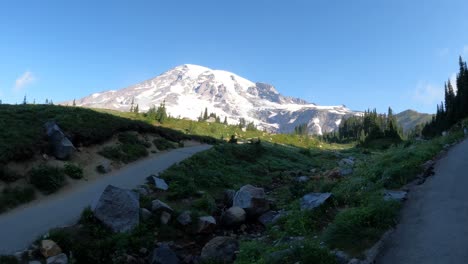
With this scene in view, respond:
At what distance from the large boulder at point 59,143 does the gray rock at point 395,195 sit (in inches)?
629

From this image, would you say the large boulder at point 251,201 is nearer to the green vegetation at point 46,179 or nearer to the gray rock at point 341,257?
the gray rock at point 341,257

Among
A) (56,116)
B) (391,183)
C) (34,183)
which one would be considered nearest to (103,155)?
(56,116)

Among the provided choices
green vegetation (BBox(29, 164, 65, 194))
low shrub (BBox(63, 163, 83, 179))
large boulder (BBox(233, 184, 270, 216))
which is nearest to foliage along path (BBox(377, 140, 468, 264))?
large boulder (BBox(233, 184, 270, 216))

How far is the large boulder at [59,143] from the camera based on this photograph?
1906 cm

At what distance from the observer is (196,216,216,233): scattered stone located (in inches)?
557

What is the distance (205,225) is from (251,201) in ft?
9.14

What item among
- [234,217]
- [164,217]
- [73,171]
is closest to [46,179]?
[73,171]

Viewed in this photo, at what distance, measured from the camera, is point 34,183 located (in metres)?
16.0

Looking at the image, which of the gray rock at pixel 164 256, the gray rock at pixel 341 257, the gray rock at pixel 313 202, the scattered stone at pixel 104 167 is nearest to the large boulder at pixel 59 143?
the scattered stone at pixel 104 167

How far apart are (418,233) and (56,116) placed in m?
21.7

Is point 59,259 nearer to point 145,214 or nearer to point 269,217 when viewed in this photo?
point 145,214

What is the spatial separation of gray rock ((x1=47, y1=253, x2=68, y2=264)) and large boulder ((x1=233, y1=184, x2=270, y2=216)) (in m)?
7.51

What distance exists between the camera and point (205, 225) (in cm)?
1422

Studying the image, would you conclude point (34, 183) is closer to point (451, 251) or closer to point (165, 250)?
point (165, 250)
